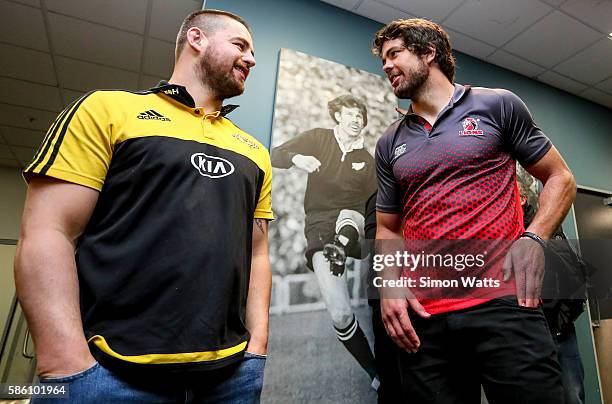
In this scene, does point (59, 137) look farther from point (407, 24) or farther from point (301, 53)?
point (301, 53)

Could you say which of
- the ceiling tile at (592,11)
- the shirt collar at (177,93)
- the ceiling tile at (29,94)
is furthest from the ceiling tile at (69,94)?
the ceiling tile at (592,11)

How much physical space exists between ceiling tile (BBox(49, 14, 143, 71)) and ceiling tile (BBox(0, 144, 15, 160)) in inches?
108

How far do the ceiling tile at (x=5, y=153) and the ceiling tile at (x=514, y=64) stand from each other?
5684mm

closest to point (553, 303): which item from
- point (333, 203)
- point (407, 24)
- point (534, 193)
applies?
point (534, 193)

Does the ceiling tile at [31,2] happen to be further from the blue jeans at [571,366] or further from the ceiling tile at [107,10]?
the blue jeans at [571,366]

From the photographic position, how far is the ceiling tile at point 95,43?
253 cm

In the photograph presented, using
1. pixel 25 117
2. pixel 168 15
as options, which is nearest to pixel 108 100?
pixel 168 15

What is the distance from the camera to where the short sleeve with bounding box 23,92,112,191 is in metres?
0.76

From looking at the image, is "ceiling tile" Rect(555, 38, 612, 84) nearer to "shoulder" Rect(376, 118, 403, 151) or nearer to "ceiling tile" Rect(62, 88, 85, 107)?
"shoulder" Rect(376, 118, 403, 151)

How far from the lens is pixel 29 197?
29.7 inches

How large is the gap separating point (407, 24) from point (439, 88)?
31cm

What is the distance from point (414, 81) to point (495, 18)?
5.61 feet

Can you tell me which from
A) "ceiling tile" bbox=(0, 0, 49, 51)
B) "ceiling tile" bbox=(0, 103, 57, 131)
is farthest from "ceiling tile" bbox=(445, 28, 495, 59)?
"ceiling tile" bbox=(0, 103, 57, 131)

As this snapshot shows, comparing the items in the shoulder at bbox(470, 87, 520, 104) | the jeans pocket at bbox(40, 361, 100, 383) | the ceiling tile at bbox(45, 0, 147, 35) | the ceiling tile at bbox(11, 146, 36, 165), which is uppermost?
the ceiling tile at bbox(11, 146, 36, 165)
